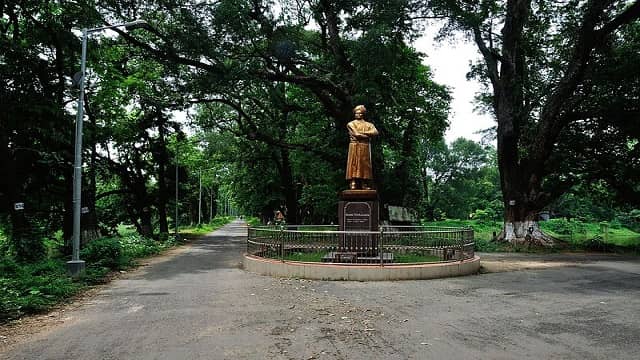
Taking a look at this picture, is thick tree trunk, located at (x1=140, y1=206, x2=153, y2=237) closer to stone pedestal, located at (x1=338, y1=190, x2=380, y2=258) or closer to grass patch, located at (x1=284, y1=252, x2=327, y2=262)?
grass patch, located at (x1=284, y1=252, x2=327, y2=262)

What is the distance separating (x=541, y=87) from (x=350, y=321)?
24634 millimetres

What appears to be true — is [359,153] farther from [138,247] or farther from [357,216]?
[138,247]

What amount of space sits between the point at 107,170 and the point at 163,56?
1081 centimetres

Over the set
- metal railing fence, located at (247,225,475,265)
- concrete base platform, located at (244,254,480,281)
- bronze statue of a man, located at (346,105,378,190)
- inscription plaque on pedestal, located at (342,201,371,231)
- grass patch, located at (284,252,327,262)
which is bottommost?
concrete base platform, located at (244,254,480,281)

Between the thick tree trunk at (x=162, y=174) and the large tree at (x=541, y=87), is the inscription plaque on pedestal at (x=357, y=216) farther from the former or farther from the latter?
the thick tree trunk at (x=162, y=174)

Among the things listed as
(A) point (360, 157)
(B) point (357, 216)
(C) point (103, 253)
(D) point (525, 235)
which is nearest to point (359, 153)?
(A) point (360, 157)

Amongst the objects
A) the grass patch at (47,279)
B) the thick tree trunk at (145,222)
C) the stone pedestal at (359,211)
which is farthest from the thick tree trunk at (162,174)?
the stone pedestal at (359,211)

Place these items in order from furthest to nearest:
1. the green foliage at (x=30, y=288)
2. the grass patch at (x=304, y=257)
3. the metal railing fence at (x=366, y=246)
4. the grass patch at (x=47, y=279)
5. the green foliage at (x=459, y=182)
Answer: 1. the green foliage at (x=459, y=182)
2. the grass patch at (x=304, y=257)
3. the metal railing fence at (x=366, y=246)
4. the grass patch at (x=47, y=279)
5. the green foliage at (x=30, y=288)

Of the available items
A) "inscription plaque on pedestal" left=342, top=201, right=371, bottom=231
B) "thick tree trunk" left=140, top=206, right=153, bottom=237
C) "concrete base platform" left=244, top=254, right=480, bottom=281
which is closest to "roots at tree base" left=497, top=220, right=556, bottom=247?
"concrete base platform" left=244, top=254, right=480, bottom=281

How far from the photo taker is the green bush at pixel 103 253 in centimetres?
1427

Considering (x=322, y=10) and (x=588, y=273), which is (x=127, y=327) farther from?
(x=322, y=10)

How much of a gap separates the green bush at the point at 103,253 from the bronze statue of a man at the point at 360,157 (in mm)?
7839

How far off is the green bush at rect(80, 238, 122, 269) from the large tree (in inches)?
623

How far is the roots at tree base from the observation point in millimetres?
22906
